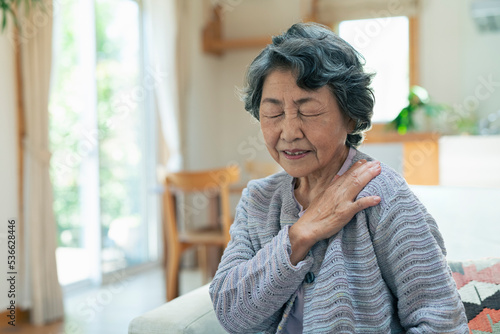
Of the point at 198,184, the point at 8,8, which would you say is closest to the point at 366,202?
the point at 8,8

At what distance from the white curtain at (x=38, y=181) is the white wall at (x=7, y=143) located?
0.07 meters

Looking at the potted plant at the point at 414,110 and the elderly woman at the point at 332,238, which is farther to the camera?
the potted plant at the point at 414,110

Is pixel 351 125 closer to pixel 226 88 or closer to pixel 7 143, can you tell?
pixel 7 143

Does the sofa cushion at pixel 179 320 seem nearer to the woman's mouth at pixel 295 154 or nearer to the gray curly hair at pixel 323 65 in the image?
the woman's mouth at pixel 295 154

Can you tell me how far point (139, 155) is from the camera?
16.5ft

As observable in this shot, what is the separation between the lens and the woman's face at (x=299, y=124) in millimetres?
1108

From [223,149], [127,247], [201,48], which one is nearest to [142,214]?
[127,247]

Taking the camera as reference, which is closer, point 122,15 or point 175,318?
point 175,318

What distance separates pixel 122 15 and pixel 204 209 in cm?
205

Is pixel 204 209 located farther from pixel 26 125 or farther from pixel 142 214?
pixel 26 125

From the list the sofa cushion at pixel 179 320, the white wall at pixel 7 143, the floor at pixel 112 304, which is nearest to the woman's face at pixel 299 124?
the sofa cushion at pixel 179 320

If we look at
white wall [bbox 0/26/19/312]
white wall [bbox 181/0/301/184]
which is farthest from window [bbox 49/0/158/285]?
white wall [bbox 181/0/301/184]

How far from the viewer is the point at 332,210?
1.10 m

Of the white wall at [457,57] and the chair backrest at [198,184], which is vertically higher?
the white wall at [457,57]
